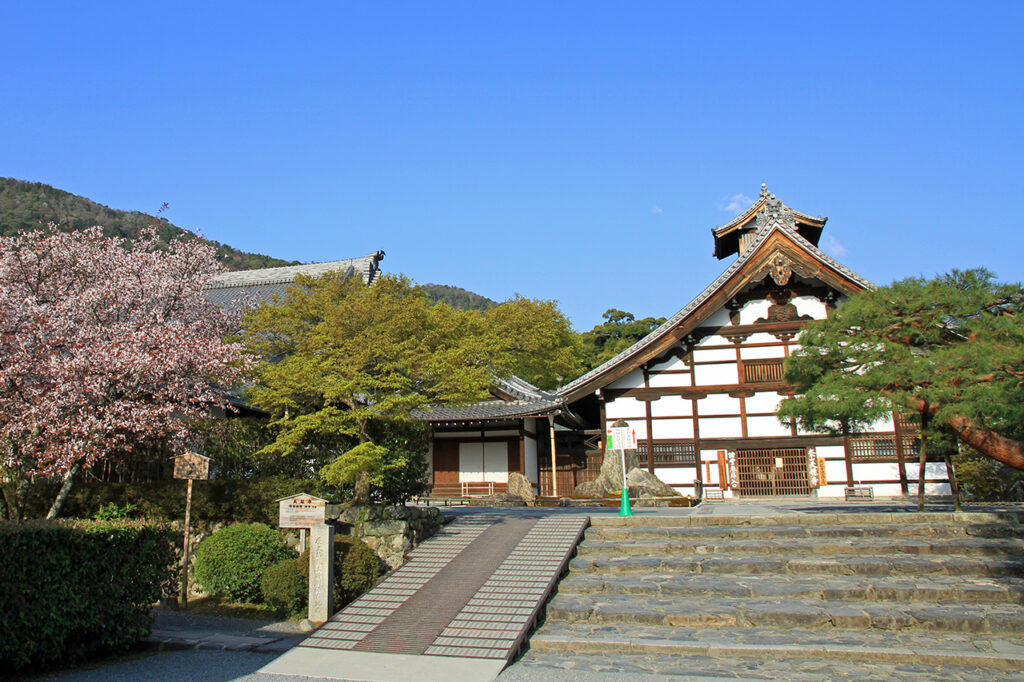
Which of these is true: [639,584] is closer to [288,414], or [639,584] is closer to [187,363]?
[288,414]

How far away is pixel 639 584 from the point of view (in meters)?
10.1

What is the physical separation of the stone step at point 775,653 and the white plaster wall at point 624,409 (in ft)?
48.3

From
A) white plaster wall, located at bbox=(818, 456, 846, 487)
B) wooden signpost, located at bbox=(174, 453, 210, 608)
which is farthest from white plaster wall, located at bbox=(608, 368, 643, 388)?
wooden signpost, located at bbox=(174, 453, 210, 608)

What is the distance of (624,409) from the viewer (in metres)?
23.3

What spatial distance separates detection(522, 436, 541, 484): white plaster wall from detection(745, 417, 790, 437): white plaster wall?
7.66 metres

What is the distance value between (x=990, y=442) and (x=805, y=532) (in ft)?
12.0

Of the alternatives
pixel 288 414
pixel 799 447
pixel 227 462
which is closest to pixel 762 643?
pixel 288 414

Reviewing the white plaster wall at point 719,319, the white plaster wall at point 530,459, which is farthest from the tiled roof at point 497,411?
the white plaster wall at point 719,319

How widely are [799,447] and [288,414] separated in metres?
16.8

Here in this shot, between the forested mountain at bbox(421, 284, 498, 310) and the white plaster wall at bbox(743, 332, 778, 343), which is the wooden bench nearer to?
the white plaster wall at bbox(743, 332, 778, 343)

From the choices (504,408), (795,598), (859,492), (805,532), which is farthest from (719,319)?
(795,598)

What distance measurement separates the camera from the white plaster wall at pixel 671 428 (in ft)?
75.4

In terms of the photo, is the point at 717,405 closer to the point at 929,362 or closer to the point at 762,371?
the point at 762,371

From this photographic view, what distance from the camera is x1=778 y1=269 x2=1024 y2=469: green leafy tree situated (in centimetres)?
940
